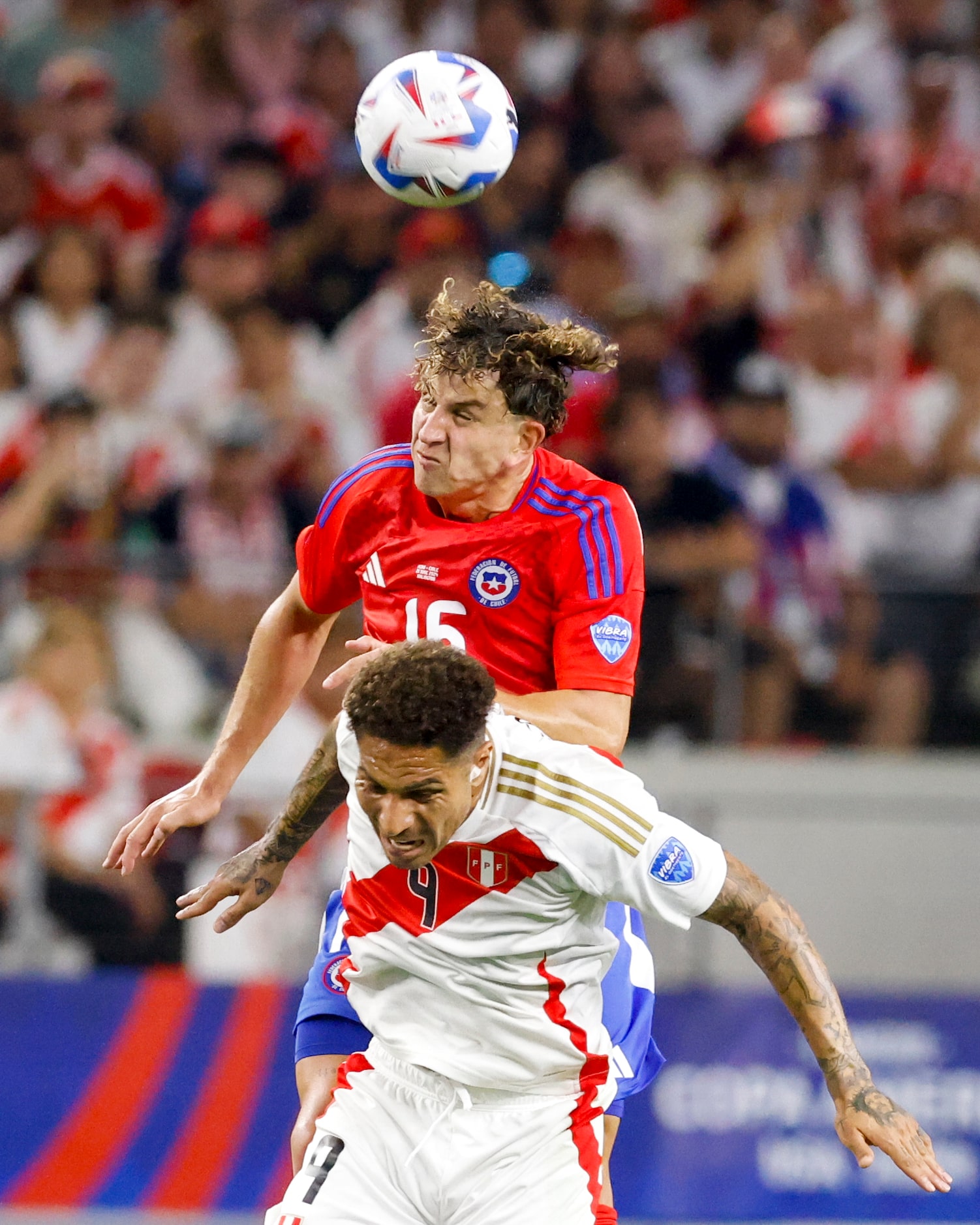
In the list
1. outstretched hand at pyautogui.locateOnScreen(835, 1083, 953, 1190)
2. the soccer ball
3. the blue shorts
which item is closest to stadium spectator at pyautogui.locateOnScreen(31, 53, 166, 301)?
the soccer ball

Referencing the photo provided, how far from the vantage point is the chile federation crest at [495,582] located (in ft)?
12.9

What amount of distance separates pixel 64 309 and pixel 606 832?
19.9 feet

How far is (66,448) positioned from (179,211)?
2.17 m

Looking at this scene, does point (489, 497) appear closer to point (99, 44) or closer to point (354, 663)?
point (354, 663)

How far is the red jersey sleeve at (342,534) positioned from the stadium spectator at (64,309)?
4.56 metres

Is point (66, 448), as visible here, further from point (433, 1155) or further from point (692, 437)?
point (433, 1155)

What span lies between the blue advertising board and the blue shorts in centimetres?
238

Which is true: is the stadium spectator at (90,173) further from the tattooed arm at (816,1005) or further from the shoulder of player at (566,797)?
the tattooed arm at (816,1005)

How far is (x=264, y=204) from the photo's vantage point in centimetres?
921

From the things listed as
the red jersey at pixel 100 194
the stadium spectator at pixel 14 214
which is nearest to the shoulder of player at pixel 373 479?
the stadium spectator at pixel 14 214

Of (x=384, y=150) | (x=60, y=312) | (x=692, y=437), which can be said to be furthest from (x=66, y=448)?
(x=384, y=150)

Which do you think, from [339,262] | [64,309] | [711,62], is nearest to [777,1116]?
[339,262]

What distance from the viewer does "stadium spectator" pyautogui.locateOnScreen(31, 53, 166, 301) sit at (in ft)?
30.2

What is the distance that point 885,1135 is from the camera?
3.25 meters
